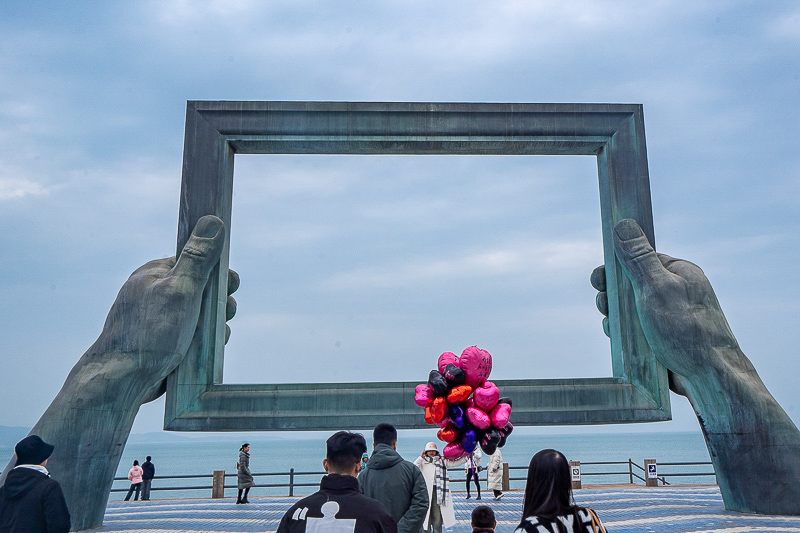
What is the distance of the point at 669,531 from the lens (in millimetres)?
10180

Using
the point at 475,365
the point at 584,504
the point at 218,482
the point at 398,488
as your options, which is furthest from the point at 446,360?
the point at 218,482

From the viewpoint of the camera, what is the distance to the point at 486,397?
7.83 metres

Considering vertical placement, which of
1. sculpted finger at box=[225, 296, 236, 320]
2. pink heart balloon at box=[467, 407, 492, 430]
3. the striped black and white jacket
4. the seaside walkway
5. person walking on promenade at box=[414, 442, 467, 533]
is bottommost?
the seaside walkway

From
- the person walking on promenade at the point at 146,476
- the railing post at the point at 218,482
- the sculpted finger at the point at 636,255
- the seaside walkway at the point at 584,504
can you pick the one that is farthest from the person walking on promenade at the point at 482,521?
the person walking on promenade at the point at 146,476

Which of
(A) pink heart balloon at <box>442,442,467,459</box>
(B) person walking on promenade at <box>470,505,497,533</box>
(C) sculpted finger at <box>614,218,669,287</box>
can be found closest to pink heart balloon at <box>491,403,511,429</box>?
(A) pink heart balloon at <box>442,442,467,459</box>

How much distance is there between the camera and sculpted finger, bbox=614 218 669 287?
12.3 m

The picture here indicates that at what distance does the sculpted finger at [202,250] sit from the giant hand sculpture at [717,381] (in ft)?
24.6

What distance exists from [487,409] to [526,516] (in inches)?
199

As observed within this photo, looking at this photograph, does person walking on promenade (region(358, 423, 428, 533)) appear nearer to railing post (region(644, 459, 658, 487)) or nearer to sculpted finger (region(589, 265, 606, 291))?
sculpted finger (region(589, 265, 606, 291))

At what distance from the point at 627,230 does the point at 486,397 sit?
20.8 ft

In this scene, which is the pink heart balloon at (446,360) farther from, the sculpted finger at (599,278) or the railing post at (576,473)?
the railing post at (576,473)

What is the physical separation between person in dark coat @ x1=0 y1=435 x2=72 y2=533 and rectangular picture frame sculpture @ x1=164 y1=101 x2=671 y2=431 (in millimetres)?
7637

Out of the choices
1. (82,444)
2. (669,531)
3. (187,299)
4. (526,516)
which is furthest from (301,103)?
(526,516)

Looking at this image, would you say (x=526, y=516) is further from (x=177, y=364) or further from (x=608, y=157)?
(x=608, y=157)
